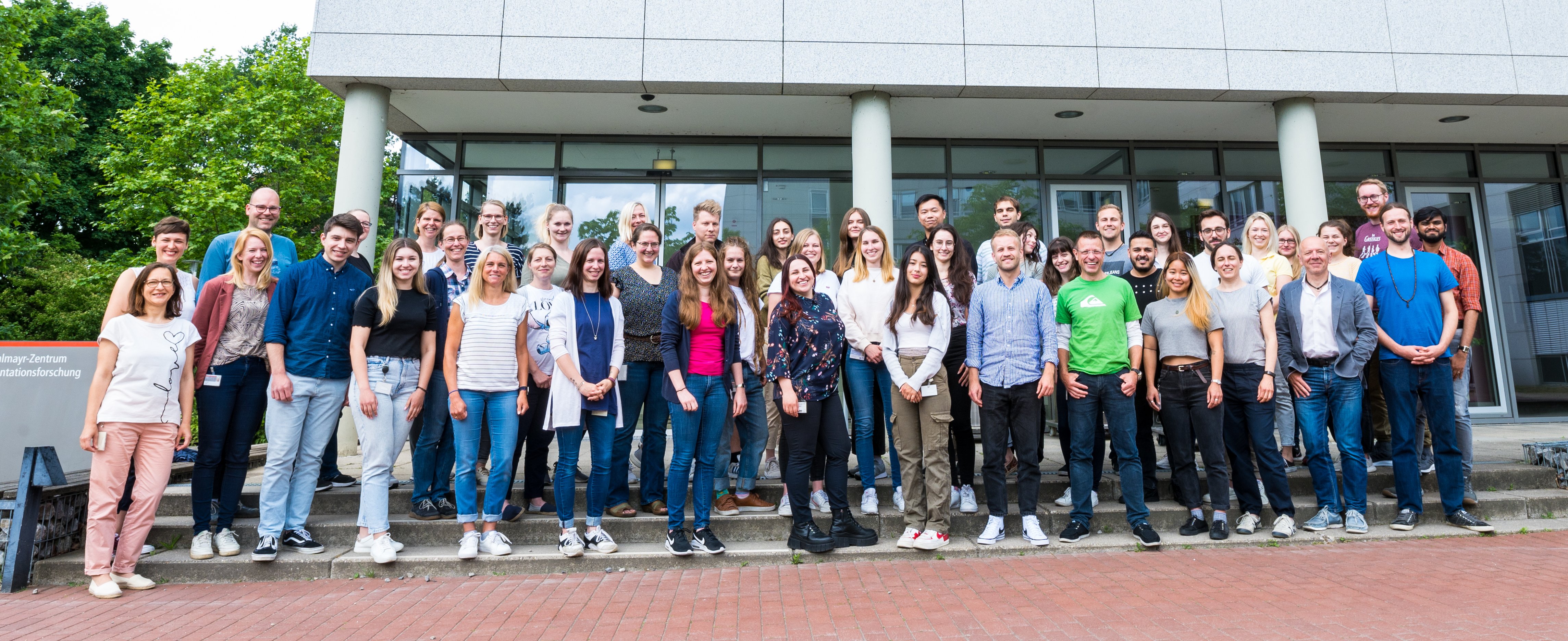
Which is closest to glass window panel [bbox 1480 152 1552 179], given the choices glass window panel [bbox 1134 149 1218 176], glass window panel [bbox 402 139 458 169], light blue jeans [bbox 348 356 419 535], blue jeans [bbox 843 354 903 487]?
glass window panel [bbox 1134 149 1218 176]

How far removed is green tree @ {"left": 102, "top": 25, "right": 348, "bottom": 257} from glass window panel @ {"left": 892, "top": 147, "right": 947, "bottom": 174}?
1858cm

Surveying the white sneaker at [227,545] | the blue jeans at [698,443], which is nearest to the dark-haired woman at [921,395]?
the blue jeans at [698,443]

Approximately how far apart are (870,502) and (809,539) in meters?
0.65

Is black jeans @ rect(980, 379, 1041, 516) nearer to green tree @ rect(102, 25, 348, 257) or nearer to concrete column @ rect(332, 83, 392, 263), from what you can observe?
concrete column @ rect(332, 83, 392, 263)

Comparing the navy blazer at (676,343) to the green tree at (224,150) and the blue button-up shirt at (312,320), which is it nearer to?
the blue button-up shirt at (312,320)

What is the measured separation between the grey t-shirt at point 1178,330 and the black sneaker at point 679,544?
3.33 m

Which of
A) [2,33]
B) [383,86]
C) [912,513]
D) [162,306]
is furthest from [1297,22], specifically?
[2,33]

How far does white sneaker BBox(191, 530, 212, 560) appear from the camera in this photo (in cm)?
434

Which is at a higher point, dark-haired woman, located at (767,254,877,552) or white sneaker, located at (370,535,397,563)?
dark-haired woman, located at (767,254,877,552)

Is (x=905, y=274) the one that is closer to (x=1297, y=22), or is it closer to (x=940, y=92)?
(x=940, y=92)

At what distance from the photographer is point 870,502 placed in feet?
16.1

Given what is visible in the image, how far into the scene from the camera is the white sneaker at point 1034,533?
Answer: 4543mm

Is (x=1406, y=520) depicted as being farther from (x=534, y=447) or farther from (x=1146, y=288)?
(x=534, y=447)

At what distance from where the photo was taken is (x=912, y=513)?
4.55m
